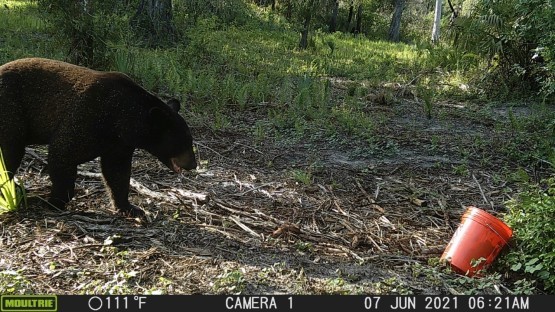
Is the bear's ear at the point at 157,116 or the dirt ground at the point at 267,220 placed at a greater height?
the bear's ear at the point at 157,116

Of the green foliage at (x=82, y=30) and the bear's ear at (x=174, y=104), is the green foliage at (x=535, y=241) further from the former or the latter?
the green foliage at (x=82, y=30)

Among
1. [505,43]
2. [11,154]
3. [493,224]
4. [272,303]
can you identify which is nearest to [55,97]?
[11,154]

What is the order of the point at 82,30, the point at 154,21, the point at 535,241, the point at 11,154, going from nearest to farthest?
the point at 535,241 < the point at 11,154 < the point at 82,30 < the point at 154,21

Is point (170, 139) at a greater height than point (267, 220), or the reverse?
point (170, 139)

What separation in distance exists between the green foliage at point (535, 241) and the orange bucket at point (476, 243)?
0.14 metres

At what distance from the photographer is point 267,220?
5438 millimetres

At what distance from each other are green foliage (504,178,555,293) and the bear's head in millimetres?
3295

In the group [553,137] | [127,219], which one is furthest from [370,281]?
[553,137]

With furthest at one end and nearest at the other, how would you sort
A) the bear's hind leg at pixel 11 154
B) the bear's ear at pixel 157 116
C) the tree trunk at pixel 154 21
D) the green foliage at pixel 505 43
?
the tree trunk at pixel 154 21 < the green foliage at pixel 505 43 < the bear's ear at pixel 157 116 < the bear's hind leg at pixel 11 154

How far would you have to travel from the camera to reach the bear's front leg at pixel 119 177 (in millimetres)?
5047

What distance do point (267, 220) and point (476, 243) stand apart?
6.75 ft

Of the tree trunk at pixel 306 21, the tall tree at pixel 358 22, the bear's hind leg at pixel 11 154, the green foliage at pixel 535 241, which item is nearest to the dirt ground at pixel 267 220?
the green foliage at pixel 535 241

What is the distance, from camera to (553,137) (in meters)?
8.13

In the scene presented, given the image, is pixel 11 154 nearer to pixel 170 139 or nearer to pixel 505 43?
pixel 170 139
